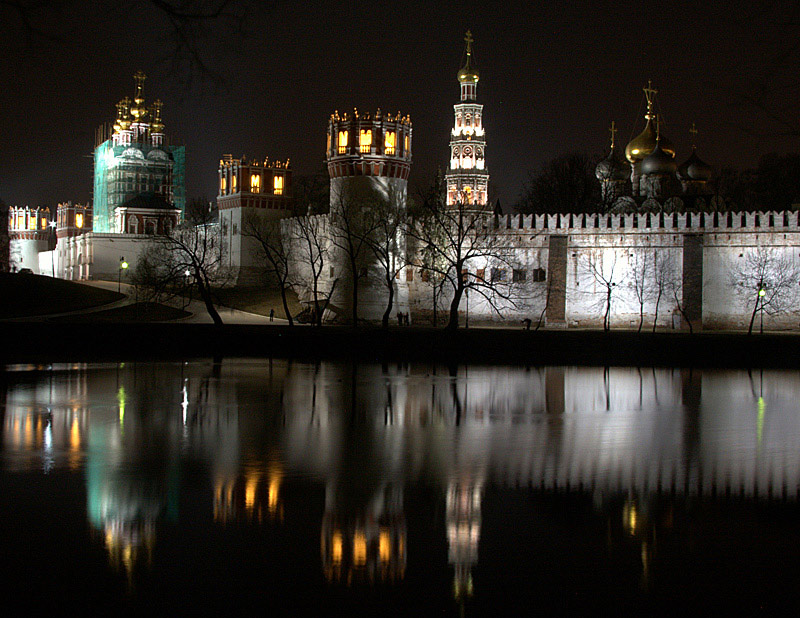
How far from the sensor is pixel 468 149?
186 feet

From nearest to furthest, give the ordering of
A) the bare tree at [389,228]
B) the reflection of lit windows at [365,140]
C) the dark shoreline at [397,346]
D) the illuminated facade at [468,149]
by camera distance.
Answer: the dark shoreline at [397,346] → the bare tree at [389,228] → the reflection of lit windows at [365,140] → the illuminated facade at [468,149]

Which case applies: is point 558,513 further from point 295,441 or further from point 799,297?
point 799,297

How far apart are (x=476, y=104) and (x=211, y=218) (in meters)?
18.2

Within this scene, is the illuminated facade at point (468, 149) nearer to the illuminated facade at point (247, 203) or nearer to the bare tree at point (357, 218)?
the illuminated facade at point (247, 203)

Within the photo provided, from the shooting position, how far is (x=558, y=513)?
8414 mm

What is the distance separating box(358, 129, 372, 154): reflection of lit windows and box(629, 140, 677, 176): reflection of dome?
13.3 meters

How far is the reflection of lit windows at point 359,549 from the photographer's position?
7.02m

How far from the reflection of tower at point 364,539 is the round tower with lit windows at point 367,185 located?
32.3 m

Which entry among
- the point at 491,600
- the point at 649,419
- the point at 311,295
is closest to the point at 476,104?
the point at 311,295

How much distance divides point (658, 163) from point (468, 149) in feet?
49.8

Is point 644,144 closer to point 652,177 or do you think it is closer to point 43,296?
point 652,177

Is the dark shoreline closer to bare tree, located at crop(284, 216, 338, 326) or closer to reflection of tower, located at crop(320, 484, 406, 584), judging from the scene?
bare tree, located at crop(284, 216, 338, 326)

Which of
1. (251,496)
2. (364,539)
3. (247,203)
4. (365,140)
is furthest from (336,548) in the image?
(247,203)

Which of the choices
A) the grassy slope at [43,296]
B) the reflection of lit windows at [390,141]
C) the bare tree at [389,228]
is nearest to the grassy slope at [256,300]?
the grassy slope at [43,296]
